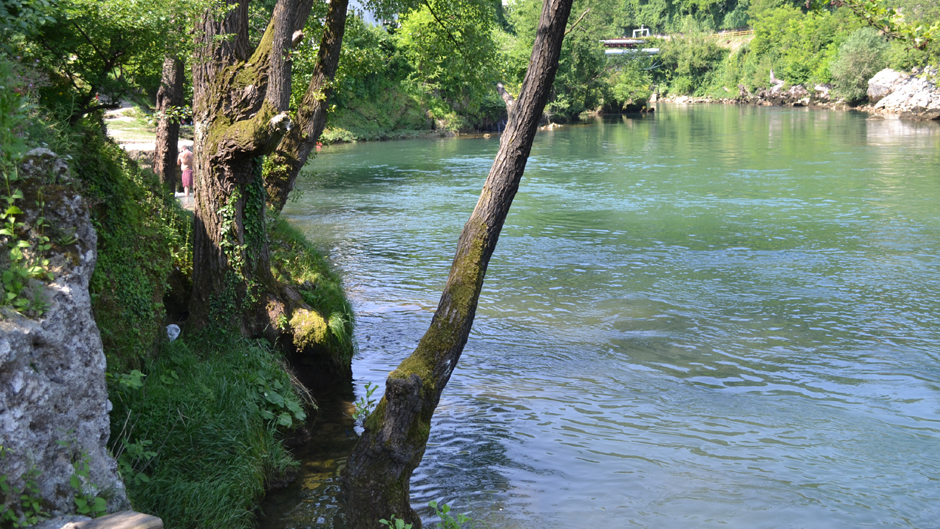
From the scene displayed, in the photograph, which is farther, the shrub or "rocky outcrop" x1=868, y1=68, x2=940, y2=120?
the shrub

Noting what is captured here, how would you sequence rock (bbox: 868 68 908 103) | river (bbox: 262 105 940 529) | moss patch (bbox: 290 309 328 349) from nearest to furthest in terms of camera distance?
river (bbox: 262 105 940 529) < moss patch (bbox: 290 309 328 349) < rock (bbox: 868 68 908 103)

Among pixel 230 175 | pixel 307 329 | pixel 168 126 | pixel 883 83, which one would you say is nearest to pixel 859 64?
pixel 883 83

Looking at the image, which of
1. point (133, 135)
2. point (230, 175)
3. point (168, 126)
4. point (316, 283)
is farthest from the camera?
point (133, 135)

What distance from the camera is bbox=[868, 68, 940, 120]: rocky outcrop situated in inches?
1796

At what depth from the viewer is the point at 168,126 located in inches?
422

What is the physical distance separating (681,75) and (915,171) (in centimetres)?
7786

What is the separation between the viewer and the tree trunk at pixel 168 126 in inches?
420

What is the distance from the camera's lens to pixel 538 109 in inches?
204

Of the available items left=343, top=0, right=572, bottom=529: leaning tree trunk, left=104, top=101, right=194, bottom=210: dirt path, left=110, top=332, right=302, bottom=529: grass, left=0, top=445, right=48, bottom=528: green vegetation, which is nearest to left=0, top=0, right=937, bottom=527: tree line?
left=343, top=0, right=572, bottom=529: leaning tree trunk

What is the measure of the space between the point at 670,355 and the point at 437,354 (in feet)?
16.6

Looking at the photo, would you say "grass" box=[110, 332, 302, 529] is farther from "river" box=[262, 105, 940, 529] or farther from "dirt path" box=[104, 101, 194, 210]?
"dirt path" box=[104, 101, 194, 210]

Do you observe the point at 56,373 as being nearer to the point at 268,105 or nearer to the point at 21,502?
the point at 21,502

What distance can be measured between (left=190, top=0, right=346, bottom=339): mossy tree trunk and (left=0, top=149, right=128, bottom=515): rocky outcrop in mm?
2377

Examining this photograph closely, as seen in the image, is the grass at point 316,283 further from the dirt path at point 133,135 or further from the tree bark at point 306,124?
the dirt path at point 133,135
